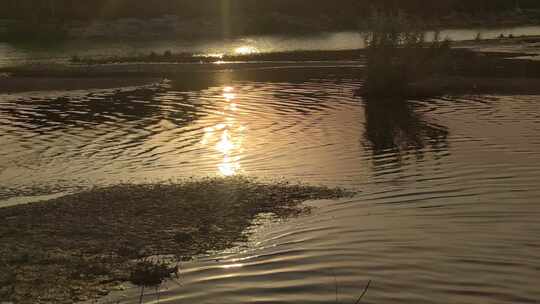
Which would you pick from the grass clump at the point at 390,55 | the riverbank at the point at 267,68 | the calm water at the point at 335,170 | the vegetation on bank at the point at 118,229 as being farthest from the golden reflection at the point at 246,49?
the vegetation on bank at the point at 118,229

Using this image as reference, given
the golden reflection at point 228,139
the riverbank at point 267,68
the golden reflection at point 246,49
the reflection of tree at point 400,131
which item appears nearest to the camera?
the golden reflection at point 228,139

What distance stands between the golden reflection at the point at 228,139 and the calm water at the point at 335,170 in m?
0.08

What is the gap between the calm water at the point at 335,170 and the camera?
8758 mm

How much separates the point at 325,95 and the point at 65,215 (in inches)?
772

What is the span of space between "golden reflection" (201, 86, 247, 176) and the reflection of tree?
3.52 metres

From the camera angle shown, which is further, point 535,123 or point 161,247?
point 535,123

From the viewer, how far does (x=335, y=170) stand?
1570 cm

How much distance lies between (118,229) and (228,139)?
906 centimetres

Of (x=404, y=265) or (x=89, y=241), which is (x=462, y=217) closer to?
(x=404, y=265)

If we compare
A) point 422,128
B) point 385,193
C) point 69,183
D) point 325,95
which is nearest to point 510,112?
point 422,128

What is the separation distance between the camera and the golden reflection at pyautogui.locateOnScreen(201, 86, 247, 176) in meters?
16.3

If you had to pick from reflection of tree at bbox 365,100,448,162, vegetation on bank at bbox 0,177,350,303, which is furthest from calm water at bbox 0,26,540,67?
vegetation on bank at bbox 0,177,350,303

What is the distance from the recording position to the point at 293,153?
17.7 meters

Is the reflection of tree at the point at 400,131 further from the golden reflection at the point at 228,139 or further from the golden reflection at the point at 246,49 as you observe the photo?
the golden reflection at the point at 246,49
